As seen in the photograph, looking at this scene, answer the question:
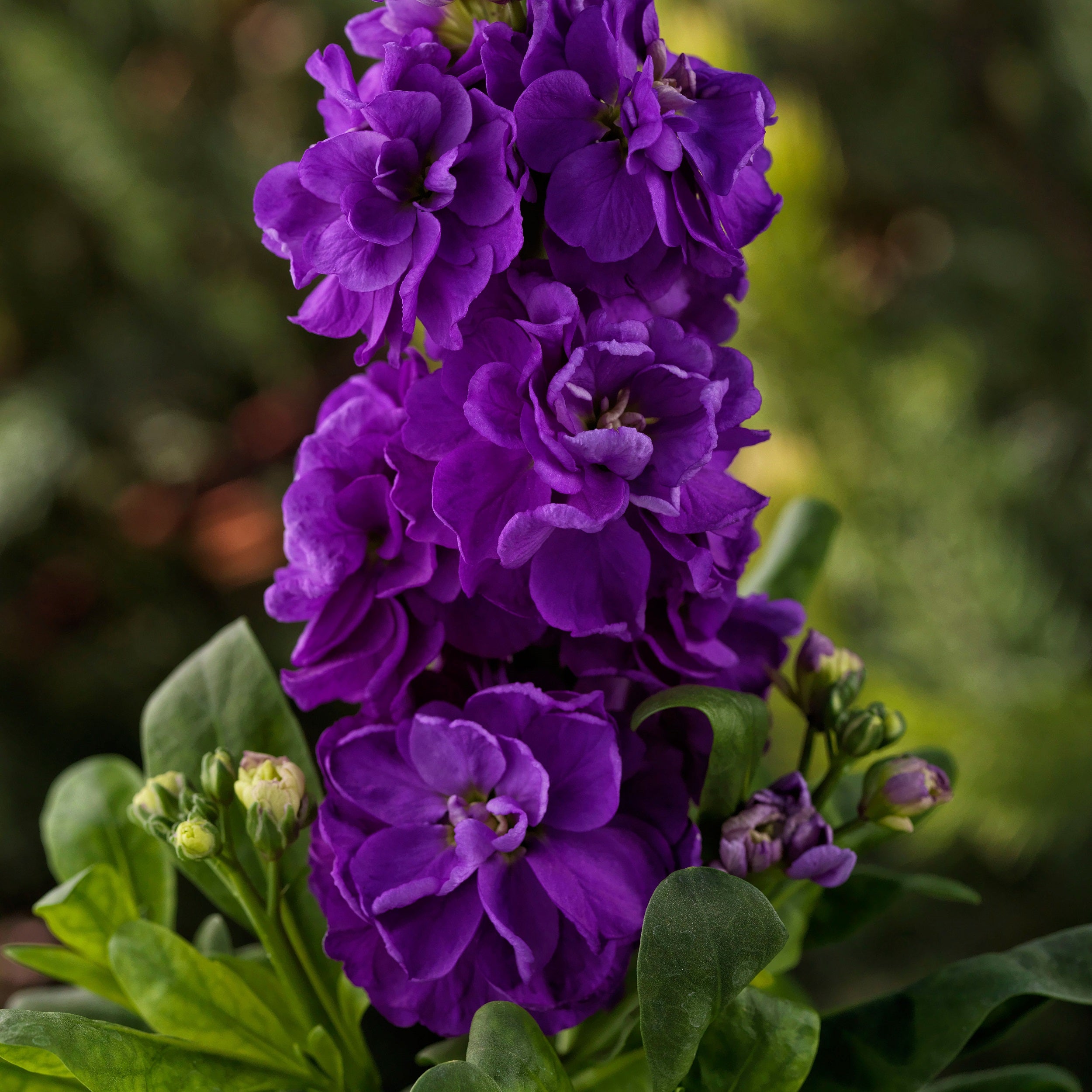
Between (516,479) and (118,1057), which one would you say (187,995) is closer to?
(118,1057)

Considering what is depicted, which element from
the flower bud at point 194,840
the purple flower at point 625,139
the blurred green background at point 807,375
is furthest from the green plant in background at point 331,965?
the blurred green background at point 807,375

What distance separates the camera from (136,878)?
44 cm

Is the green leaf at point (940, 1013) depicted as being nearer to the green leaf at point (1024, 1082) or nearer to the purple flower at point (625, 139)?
the green leaf at point (1024, 1082)

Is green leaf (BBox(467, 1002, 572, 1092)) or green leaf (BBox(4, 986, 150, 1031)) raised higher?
green leaf (BBox(467, 1002, 572, 1092))

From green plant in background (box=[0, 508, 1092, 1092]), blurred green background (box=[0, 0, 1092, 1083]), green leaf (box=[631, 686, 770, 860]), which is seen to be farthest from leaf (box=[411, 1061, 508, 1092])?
blurred green background (box=[0, 0, 1092, 1083])

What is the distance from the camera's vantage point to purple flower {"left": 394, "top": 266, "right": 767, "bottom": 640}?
27 cm

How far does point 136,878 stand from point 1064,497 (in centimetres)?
108

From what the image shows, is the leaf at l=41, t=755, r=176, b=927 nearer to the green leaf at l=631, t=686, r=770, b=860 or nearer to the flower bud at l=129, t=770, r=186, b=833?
the flower bud at l=129, t=770, r=186, b=833

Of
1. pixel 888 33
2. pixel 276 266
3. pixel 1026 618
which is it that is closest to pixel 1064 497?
pixel 1026 618

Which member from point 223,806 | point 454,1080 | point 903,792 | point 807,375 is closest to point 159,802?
point 223,806

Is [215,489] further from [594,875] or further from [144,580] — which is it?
[594,875]

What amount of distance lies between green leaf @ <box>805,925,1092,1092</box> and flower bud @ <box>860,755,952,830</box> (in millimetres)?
58

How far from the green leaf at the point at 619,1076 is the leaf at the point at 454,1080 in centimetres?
10

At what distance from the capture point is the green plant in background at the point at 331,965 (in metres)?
0.28
